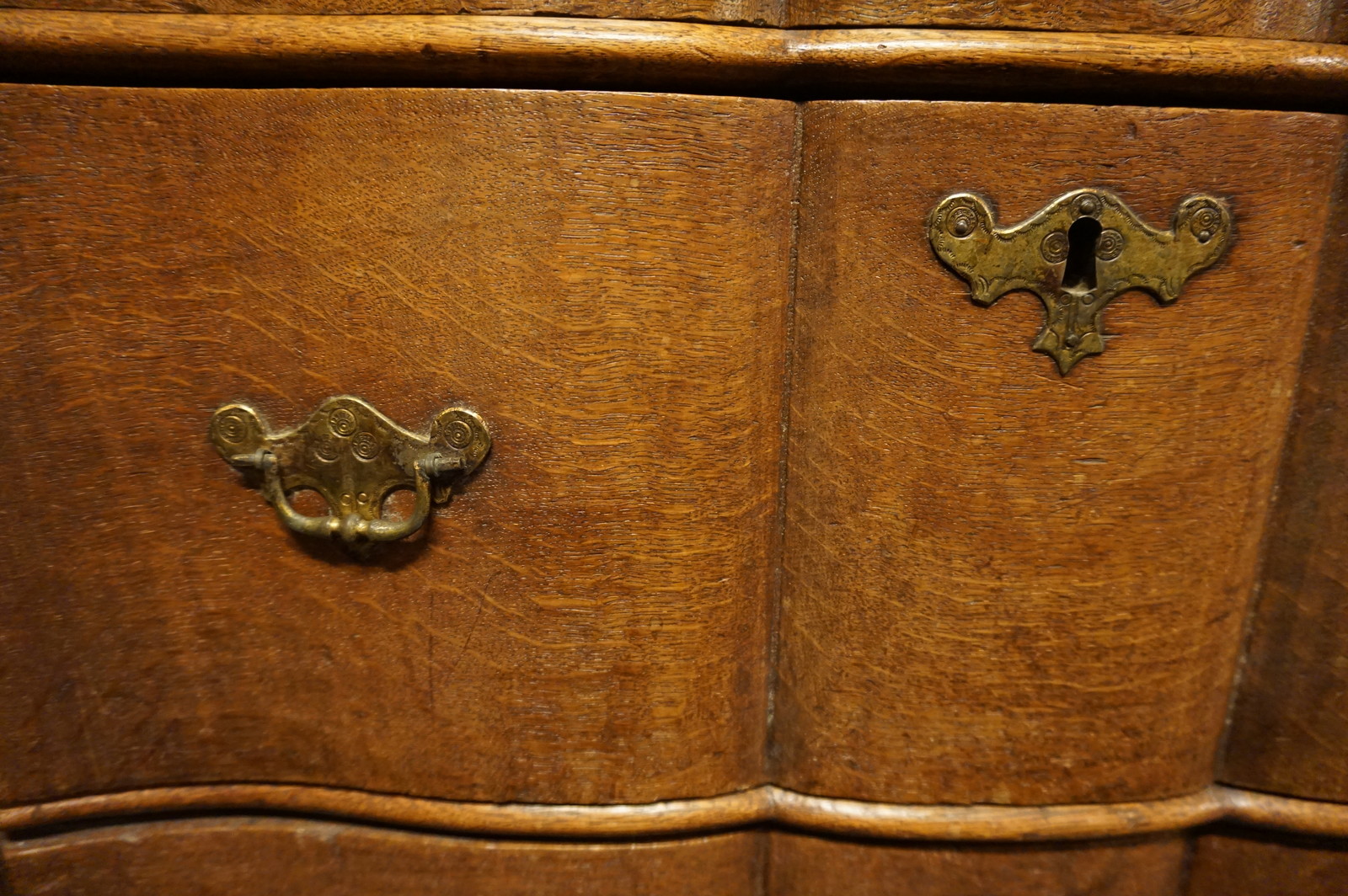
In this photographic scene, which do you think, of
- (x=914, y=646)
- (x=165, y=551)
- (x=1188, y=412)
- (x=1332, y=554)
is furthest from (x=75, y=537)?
(x=1332, y=554)

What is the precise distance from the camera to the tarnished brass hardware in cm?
46

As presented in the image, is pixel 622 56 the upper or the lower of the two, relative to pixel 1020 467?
upper

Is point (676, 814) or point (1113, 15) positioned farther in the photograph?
point (676, 814)

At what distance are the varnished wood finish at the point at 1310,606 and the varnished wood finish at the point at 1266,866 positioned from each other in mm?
42

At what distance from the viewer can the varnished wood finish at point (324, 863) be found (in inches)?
20.8

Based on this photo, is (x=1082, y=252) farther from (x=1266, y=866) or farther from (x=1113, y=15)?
(x=1266, y=866)

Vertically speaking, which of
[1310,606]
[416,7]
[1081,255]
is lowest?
[1310,606]

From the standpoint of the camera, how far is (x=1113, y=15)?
42cm

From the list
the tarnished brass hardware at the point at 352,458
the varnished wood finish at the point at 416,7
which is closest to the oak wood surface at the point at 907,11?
the varnished wood finish at the point at 416,7

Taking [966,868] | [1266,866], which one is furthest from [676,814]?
[1266,866]

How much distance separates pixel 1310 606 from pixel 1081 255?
29 centimetres

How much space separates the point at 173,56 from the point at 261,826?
49cm

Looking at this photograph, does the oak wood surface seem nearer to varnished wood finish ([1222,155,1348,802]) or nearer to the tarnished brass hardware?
varnished wood finish ([1222,155,1348,802])

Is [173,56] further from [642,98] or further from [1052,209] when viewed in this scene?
[1052,209]
